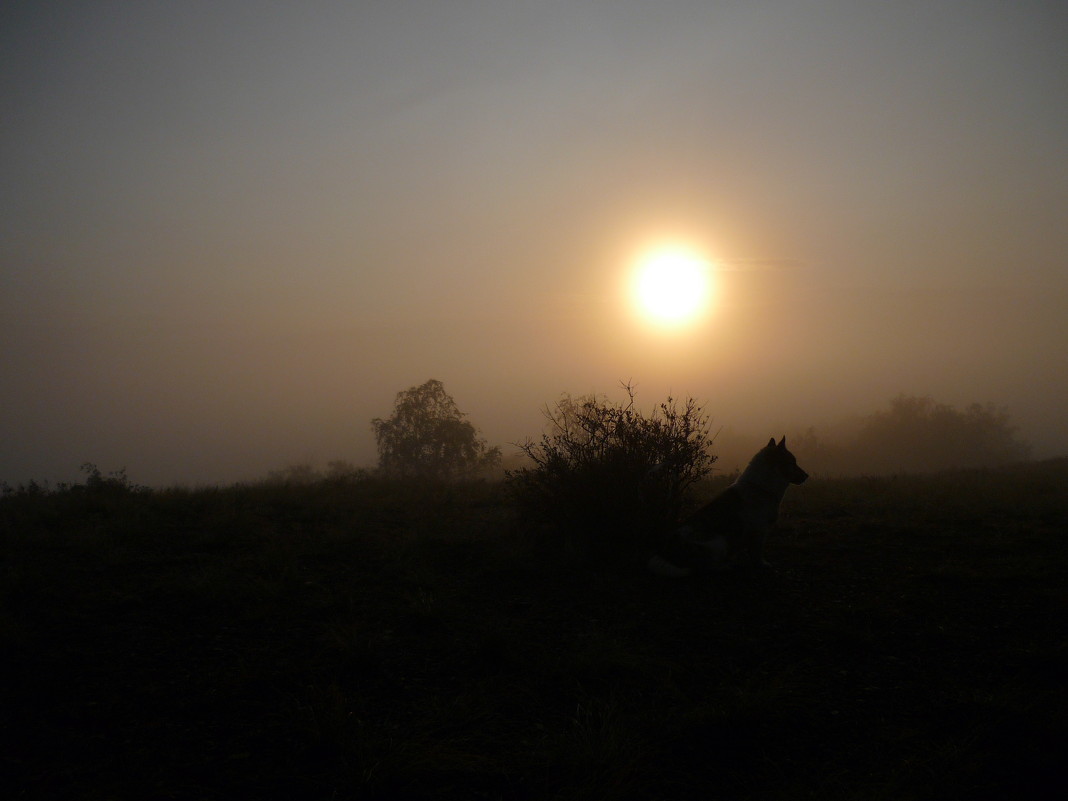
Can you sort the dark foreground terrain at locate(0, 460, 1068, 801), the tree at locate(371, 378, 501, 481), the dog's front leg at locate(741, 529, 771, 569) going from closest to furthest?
the dark foreground terrain at locate(0, 460, 1068, 801)
the dog's front leg at locate(741, 529, 771, 569)
the tree at locate(371, 378, 501, 481)

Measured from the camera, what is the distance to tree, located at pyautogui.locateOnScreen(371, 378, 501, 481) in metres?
29.0

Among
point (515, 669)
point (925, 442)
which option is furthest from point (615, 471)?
point (925, 442)

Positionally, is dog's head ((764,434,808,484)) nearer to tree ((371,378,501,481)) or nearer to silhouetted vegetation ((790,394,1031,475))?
tree ((371,378,501,481))

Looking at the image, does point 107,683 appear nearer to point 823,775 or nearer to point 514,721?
point 514,721

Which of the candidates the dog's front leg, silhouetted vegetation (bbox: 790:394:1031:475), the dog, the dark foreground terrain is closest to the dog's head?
the dog

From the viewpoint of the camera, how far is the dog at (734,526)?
6.07m

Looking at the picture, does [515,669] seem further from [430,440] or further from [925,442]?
[925,442]

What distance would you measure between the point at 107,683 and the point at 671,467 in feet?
18.8

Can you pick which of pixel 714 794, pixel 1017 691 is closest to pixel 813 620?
pixel 1017 691

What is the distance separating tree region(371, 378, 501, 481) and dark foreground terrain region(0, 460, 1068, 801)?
21.4m

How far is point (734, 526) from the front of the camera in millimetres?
6230

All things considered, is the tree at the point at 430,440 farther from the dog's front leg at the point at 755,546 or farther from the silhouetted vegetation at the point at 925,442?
the silhouetted vegetation at the point at 925,442

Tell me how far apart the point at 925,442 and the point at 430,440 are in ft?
168

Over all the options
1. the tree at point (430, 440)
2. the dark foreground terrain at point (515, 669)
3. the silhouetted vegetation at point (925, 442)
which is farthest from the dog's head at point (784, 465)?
the silhouetted vegetation at point (925, 442)
